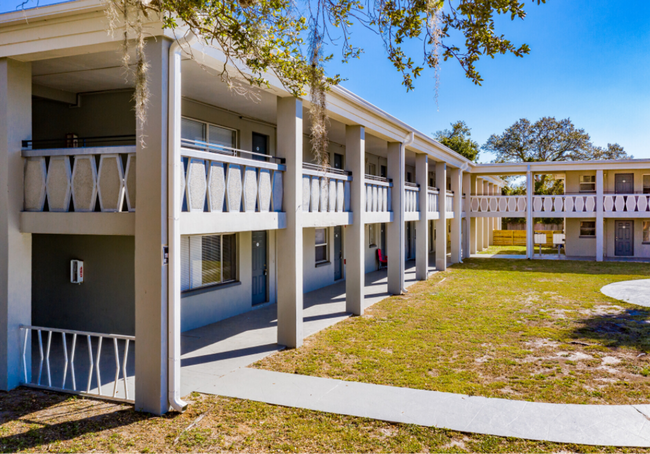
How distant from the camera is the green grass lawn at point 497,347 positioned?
272 inches

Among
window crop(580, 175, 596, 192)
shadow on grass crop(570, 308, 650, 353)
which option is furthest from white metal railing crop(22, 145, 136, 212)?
window crop(580, 175, 596, 192)

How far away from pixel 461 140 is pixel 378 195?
40.1 meters

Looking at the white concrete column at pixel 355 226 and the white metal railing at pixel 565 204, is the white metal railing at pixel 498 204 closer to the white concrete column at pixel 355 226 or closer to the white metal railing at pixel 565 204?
the white metal railing at pixel 565 204

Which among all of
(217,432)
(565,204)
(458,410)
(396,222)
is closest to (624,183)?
(565,204)

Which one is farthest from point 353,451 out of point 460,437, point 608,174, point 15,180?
point 608,174

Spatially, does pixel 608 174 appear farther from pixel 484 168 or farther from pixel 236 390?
pixel 236 390

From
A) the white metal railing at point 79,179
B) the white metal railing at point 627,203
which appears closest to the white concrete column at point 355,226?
the white metal railing at point 79,179

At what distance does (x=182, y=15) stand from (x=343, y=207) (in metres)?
7.20

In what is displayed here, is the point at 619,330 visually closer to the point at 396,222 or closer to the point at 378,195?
the point at 396,222

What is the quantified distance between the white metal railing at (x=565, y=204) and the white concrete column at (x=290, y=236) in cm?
1982

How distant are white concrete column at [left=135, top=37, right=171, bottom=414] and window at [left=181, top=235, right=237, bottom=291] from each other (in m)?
4.17

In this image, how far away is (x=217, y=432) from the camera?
5461 mm

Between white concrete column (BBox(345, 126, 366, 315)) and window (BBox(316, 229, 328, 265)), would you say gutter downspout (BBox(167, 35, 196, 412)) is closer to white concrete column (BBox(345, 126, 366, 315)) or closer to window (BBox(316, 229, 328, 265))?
white concrete column (BBox(345, 126, 366, 315))

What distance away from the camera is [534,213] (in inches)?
981
